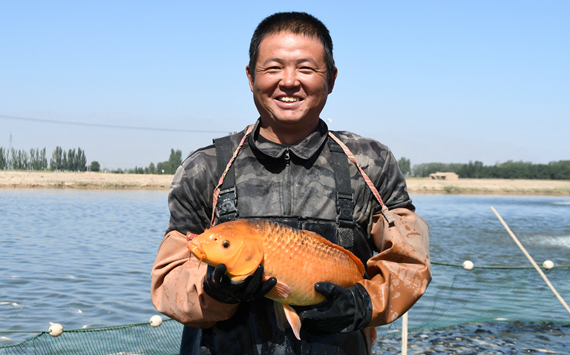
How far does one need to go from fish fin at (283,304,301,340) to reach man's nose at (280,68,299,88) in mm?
1065

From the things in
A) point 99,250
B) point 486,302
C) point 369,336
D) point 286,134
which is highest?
point 286,134

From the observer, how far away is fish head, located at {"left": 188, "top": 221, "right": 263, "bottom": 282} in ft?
7.05

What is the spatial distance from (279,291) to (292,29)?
4.29ft

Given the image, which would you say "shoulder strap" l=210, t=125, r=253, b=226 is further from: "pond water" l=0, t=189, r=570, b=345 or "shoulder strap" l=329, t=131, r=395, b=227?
"pond water" l=0, t=189, r=570, b=345

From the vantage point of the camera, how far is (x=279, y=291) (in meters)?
2.28

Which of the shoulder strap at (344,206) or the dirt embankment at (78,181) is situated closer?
the shoulder strap at (344,206)

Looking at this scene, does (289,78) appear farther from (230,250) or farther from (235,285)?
(235,285)

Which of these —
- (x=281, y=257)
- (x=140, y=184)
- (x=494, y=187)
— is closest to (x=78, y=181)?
(x=140, y=184)

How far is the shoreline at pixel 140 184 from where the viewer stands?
57656mm

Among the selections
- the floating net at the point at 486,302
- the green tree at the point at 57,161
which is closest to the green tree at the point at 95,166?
the green tree at the point at 57,161

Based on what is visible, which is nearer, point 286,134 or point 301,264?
point 301,264

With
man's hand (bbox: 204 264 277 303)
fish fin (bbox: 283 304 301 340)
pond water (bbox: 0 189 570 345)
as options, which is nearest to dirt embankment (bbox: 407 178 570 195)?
→ pond water (bbox: 0 189 570 345)

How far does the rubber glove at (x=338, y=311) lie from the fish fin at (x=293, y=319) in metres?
0.04

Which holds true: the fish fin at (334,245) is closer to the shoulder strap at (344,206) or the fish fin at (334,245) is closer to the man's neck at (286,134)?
the shoulder strap at (344,206)
